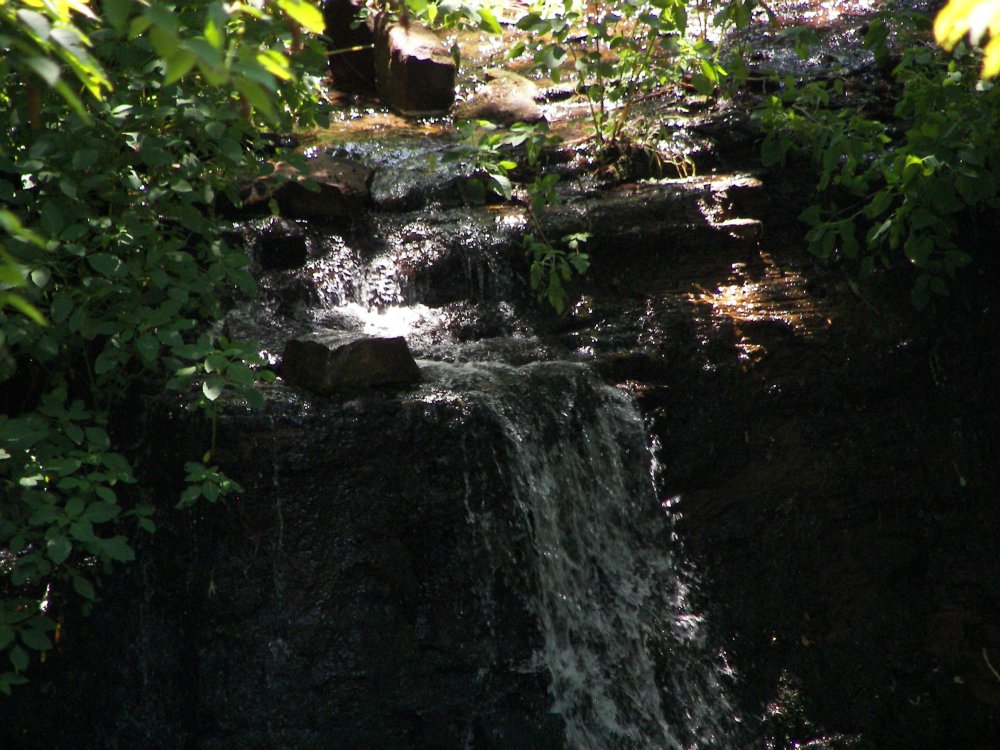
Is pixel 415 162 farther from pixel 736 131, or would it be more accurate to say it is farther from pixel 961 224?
pixel 961 224

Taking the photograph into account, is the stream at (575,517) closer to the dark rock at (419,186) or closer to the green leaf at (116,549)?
the dark rock at (419,186)

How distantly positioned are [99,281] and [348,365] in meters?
1.03

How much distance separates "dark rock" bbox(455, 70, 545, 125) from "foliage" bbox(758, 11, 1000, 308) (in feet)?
6.87

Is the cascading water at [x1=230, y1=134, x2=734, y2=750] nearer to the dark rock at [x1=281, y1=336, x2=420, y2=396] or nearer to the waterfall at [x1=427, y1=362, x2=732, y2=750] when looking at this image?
the waterfall at [x1=427, y1=362, x2=732, y2=750]

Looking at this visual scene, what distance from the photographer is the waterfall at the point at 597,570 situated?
4.14m

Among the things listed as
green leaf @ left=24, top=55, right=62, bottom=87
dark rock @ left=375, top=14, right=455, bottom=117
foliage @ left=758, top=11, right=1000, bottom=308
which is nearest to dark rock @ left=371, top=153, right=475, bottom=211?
dark rock @ left=375, top=14, right=455, bottom=117

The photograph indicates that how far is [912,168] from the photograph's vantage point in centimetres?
463

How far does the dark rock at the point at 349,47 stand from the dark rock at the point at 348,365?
451 centimetres

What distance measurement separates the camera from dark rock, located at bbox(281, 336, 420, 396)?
4180mm

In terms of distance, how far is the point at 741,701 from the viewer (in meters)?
4.36

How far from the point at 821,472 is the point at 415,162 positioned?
3.32 metres

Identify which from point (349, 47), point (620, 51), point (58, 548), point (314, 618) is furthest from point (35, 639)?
point (349, 47)

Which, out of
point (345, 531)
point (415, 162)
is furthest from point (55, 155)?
point (415, 162)

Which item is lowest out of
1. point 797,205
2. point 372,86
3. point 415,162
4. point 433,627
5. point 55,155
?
point 433,627
